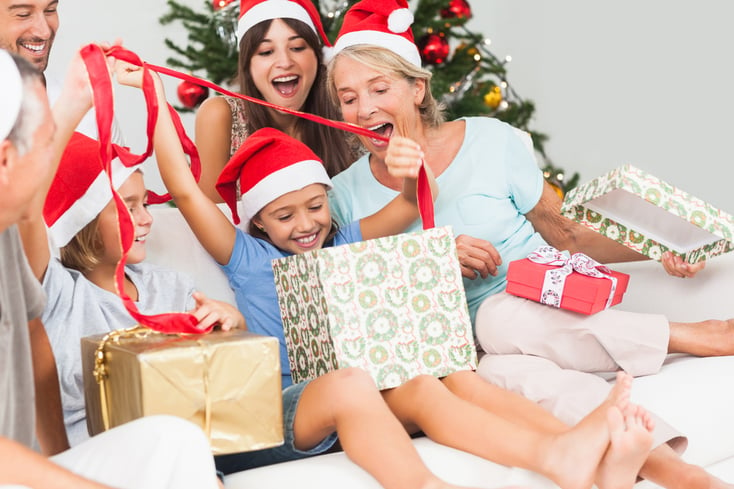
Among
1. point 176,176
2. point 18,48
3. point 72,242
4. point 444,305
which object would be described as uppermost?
point 18,48

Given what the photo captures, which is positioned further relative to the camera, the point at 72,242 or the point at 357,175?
the point at 357,175

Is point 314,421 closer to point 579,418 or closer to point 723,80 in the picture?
point 579,418

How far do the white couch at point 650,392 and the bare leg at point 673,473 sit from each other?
0.48 feet

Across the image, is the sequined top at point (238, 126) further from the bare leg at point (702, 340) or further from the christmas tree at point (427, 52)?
the bare leg at point (702, 340)

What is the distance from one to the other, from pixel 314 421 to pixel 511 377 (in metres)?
0.41

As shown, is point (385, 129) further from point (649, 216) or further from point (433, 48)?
point (433, 48)

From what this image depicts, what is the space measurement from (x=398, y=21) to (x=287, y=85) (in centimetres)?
38

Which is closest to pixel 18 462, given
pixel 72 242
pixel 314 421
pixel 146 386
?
pixel 146 386

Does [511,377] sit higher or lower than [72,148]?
lower

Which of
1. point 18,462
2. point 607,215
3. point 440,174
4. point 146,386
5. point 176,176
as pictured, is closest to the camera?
point 18,462

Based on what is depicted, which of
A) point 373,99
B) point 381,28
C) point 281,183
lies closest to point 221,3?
point 381,28

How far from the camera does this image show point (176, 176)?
1.75 metres

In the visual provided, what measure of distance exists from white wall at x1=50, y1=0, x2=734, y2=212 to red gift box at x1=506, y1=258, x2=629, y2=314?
7.39ft

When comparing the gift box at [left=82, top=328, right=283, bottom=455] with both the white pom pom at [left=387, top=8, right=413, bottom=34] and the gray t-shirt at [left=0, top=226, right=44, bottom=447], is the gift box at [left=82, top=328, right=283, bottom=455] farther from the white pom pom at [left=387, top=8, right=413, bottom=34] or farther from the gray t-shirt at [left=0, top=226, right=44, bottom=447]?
the white pom pom at [left=387, top=8, right=413, bottom=34]
